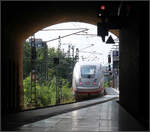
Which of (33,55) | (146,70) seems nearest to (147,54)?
(146,70)

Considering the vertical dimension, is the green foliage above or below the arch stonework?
below

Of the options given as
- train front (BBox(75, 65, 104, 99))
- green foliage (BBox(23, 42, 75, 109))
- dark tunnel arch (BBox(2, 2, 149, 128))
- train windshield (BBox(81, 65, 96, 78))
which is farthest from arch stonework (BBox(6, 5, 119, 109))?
green foliage (BBox(23, 42, 75, 109))

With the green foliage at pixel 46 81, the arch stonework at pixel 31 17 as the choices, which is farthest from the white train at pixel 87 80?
the arch stonework at pixel 31 17

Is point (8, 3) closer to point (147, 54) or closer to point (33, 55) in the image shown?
point (147, 54)

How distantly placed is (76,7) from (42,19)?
236 cm

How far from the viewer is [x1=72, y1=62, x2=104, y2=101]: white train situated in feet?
68.2

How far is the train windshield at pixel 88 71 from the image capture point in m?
21.4

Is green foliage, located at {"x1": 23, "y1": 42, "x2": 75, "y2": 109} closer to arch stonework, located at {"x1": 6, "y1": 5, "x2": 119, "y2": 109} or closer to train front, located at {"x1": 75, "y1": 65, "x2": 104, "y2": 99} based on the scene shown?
train front, located at {"x1": 75, "y1": 65, "x2": 104, "y2": 99}

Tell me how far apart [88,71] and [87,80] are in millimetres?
930

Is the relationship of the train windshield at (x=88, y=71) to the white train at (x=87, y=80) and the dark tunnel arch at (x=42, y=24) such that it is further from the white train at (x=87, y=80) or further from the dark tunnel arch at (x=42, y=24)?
the dark tunnel arch at (x=42, y=24)

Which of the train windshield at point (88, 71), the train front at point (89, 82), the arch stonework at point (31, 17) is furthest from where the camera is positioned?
the train windshield at point (88, 71)

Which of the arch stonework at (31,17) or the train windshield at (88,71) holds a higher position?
the arch stonework at (31,17)

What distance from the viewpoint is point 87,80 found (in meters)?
21.1

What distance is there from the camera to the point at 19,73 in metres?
15.3
